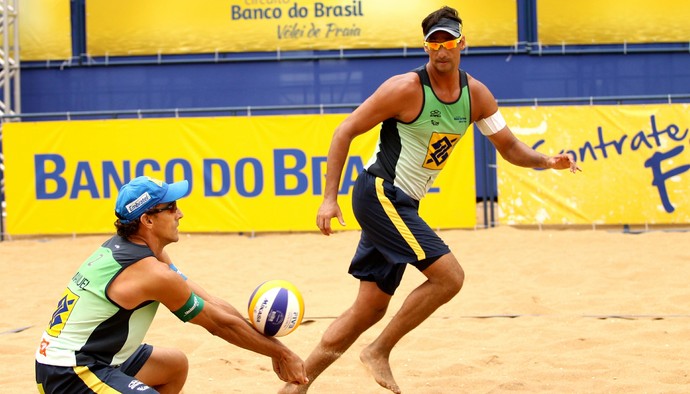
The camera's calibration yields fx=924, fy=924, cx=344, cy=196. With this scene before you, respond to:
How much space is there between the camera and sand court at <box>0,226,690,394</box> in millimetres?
5320

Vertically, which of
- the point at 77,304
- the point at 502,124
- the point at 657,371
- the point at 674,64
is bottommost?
the point at 657,371

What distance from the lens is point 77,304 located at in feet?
12.3

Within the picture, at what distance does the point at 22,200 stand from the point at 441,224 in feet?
18.2

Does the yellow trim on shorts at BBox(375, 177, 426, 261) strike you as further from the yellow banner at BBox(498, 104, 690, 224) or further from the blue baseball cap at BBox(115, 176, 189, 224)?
the yellow banner at BBox(498, 104, 690, 224)

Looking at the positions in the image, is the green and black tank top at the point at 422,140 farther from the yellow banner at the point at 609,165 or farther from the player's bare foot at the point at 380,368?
the yellow banner at the point at 609,165

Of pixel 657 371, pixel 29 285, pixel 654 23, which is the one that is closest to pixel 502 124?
pixel 657 371

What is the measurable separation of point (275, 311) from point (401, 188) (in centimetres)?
110

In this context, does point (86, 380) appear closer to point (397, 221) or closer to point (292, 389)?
point (292, 389)

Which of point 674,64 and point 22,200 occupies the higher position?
point 674,64

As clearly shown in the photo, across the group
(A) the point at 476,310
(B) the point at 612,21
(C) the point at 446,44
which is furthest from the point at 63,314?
(B) the point at 612,21

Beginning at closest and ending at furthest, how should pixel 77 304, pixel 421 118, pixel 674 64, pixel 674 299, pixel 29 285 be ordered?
pixel 77 304 < pixel 421 118 < pixel 674 299 < pixel 29 285 < pixel 674 64

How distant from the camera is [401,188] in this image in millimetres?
4801

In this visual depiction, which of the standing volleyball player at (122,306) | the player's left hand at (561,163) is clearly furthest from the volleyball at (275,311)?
the player's left hand at (561,163)

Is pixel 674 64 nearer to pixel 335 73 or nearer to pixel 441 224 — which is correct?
pixel 335 73
